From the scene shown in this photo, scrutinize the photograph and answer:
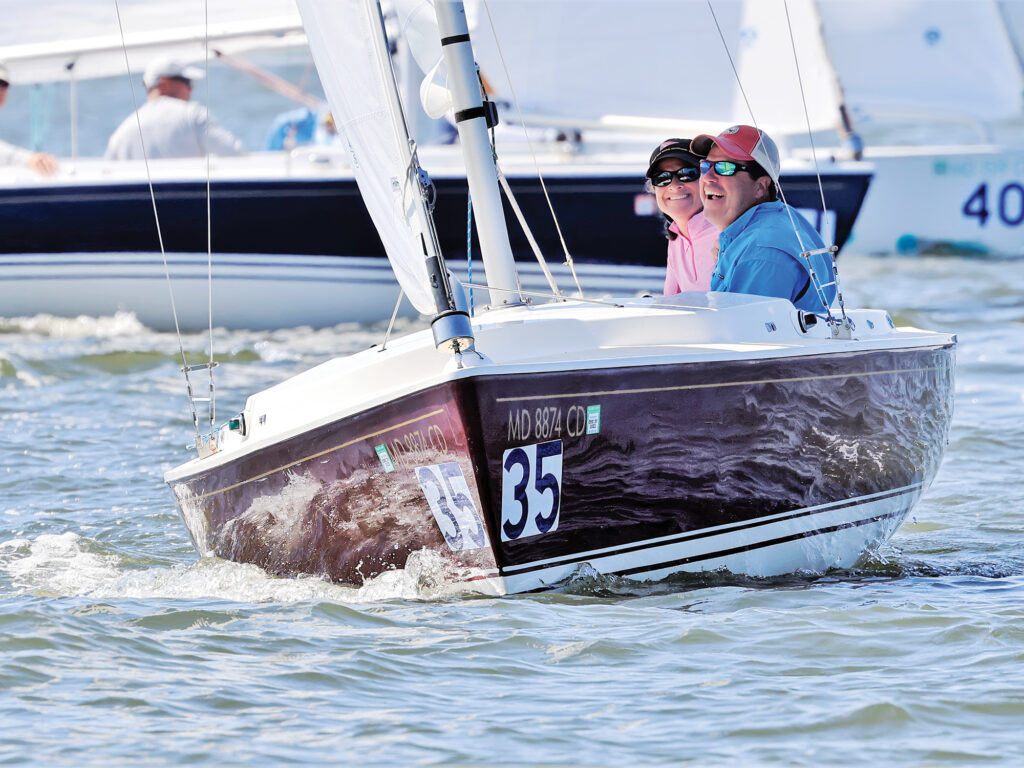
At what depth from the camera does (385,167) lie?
4.63m

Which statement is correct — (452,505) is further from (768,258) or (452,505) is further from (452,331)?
(768,258)

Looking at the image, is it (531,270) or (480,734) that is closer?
(480,734)

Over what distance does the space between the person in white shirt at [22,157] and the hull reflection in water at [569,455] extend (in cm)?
660

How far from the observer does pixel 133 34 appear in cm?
1072

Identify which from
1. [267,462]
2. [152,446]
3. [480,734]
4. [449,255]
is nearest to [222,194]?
[449,255]

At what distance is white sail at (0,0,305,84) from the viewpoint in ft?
33.7

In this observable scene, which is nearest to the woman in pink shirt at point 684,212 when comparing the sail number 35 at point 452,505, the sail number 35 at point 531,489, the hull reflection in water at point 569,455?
the hull reflection in water at point 569,455

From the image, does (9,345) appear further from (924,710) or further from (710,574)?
(924,710)

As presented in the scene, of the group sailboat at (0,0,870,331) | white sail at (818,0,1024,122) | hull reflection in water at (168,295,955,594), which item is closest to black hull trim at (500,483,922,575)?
hull reflection in water at (168,295,955,594)

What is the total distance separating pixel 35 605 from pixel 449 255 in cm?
696

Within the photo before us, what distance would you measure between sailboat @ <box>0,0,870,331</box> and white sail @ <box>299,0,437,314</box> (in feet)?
19.0

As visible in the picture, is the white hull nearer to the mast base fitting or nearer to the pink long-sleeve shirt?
the pink long-sleeve shirt

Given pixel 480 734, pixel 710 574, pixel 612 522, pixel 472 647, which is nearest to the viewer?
pixel 480 734

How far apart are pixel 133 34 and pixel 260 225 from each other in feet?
5.29
